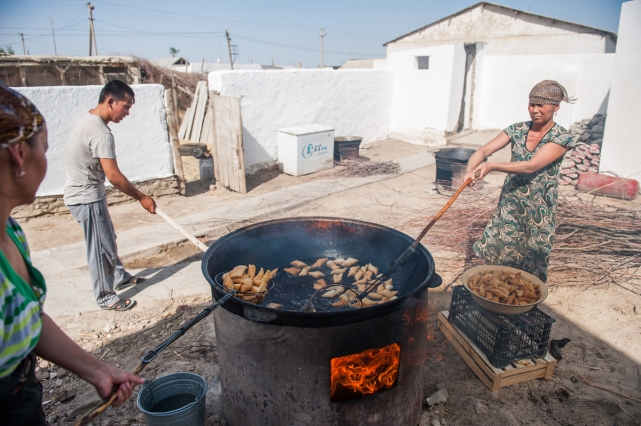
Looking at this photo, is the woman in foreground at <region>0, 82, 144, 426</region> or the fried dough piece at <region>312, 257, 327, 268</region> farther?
the fried dough piece at <region>312, 257, 327, 268</region>

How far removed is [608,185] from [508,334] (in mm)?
5929

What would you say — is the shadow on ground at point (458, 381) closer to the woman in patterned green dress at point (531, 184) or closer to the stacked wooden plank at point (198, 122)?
the woman in patterned green dress at point (531, 184)

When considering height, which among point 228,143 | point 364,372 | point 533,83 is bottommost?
point 364,372

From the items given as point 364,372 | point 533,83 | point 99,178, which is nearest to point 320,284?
point 364,372

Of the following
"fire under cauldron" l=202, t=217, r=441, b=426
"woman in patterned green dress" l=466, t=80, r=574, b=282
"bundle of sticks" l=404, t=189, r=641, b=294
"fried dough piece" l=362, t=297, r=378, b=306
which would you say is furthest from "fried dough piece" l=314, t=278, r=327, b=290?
"bundle of sticks" l=404, t=189, r=641, b=294

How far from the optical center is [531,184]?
10.9 ft

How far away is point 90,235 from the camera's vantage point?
3.81 m

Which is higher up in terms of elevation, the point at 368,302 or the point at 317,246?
the point at 317,246

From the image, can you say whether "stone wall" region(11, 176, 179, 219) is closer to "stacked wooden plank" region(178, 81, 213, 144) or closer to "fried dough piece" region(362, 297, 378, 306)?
"stacked wooden plank" region(178, 81, 213, 144)

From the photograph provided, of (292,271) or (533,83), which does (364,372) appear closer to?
(292,271)

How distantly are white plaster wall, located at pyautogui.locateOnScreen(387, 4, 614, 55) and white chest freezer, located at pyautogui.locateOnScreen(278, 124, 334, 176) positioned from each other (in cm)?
1115

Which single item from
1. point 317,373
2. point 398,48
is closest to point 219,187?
point 317,373

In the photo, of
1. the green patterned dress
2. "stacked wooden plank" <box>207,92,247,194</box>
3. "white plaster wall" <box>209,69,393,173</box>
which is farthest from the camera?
"white plaster wall" <box>209,69,393,173</box>

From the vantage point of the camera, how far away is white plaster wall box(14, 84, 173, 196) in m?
6.41
